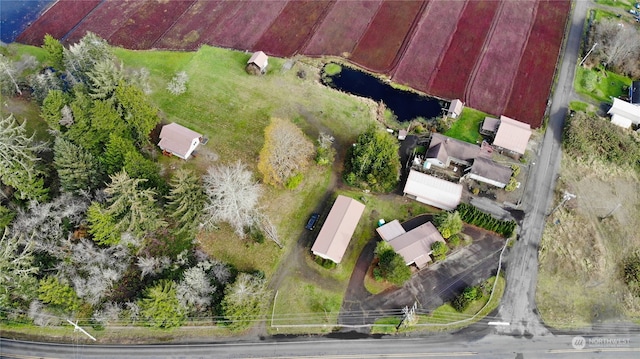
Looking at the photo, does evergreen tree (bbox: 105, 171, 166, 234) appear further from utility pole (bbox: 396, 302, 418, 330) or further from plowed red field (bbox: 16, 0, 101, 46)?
plowed red field (bbox: 16, 0, 101, 46)

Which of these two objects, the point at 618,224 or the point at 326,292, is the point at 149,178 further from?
the point at 618,224

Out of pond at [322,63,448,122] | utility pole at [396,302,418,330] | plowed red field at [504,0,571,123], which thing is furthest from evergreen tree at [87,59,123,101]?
plowed red field at [504,0,571,123]

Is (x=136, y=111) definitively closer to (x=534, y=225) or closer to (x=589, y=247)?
(x=534, y=225)

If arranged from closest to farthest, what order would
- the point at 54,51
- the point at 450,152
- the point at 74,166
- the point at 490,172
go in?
the point at 74,166 < the point at 490,172 < the point at 54,51 < the point at 450,152

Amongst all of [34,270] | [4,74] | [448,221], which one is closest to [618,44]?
[448,221]

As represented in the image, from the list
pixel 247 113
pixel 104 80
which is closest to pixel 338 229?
pixel 247 113

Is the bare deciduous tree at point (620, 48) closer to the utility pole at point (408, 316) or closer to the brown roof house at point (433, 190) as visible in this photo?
the brown roof house at point (433, 190)
